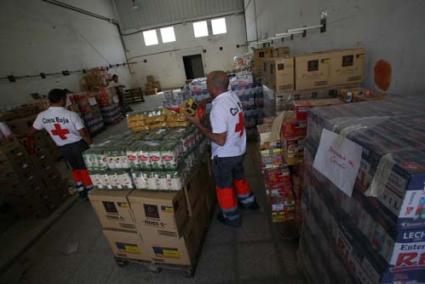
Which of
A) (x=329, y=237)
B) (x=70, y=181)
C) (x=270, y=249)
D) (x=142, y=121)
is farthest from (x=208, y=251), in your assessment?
(x=70, y=181)

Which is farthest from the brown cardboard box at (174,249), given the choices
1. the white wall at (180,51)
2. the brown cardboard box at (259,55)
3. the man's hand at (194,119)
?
the white wall at (180,51)

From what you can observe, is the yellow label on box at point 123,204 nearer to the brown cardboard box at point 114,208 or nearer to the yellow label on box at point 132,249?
the brown cardboard box at point 114,208

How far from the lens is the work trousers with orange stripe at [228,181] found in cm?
224

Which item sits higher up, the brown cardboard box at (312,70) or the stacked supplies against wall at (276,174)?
the brown cardboard box at (312,70)

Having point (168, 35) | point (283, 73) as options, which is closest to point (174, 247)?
point (283, 73)

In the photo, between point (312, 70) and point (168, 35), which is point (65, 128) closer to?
point (312, 70)

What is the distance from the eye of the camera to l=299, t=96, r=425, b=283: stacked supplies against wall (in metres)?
0.70

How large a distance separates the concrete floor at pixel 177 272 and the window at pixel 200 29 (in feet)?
44.7

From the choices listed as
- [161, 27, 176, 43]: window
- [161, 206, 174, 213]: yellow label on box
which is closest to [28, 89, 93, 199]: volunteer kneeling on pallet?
[161, 206, 174, 213]: yellow label on box

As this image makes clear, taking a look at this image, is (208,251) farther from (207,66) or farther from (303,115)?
(207,66)

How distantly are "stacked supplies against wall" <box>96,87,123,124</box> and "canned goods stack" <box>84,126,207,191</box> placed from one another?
6840mm

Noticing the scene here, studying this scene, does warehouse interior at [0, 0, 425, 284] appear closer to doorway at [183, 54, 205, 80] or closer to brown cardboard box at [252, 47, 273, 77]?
brown cardboard box at [252, 47, 273, 77]

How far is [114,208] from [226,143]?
1.19 meters

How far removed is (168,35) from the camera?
1431 cm
